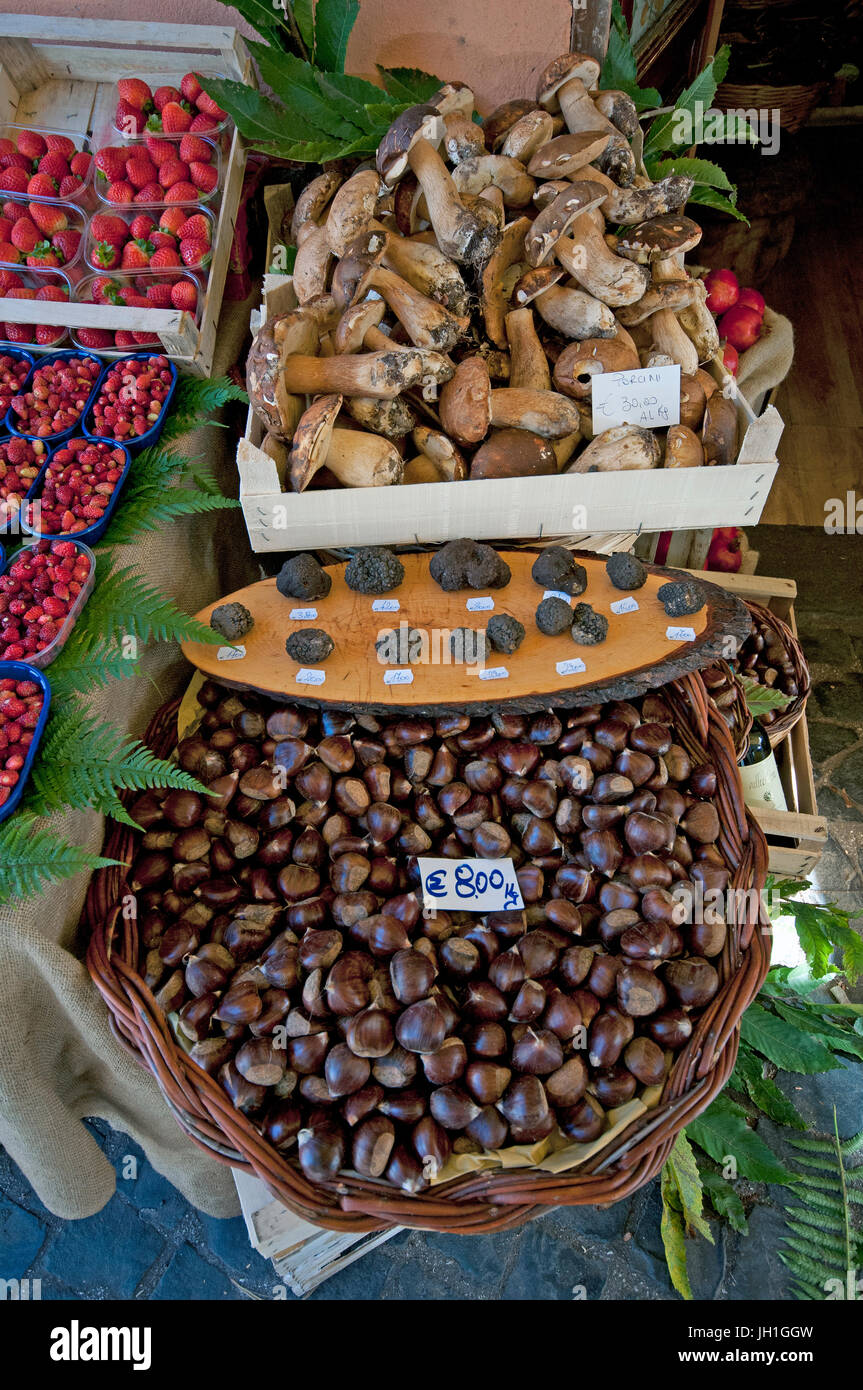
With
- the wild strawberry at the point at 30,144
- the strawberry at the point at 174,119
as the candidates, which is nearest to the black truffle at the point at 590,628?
the strawberry at the point at 174,119

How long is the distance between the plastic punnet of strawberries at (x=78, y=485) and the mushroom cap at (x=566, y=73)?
1.62 m

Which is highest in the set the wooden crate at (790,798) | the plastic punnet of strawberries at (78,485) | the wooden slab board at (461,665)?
the plastic punnet of strawberries at (78,485)

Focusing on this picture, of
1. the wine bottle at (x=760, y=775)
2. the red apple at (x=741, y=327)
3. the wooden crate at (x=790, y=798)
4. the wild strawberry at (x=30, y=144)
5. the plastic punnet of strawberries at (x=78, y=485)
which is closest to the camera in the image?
the plastic punnet of strawberries at (x=78, y=485)

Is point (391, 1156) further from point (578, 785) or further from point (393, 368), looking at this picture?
point (393, 368)

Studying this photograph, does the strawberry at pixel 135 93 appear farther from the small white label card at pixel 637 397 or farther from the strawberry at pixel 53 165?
the small white label card at pixel 637 397

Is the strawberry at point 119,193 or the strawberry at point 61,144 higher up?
the strawberry at point 61,144

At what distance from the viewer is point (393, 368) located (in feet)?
6.44

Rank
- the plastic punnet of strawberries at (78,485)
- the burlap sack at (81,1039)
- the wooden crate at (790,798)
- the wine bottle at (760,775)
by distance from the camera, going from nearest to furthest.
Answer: the burlap sack at (81,1039), the plastic punnet of strawberries at (78,485), the wooden crate at (790,798), the wine bottle at (760,775)

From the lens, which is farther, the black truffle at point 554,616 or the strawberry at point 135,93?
the strawberry at point 135,93

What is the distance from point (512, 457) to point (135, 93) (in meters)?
2.00

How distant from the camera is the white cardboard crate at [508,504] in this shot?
1.99 metres

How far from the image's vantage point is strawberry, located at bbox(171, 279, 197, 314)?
2.52 meters

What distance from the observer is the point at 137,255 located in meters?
2.57

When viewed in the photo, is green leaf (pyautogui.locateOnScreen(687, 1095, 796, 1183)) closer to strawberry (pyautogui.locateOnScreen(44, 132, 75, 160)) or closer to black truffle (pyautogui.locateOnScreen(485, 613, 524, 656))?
black truffle (pyautogui.locateOnScreen(485, 613, 524, 656))
